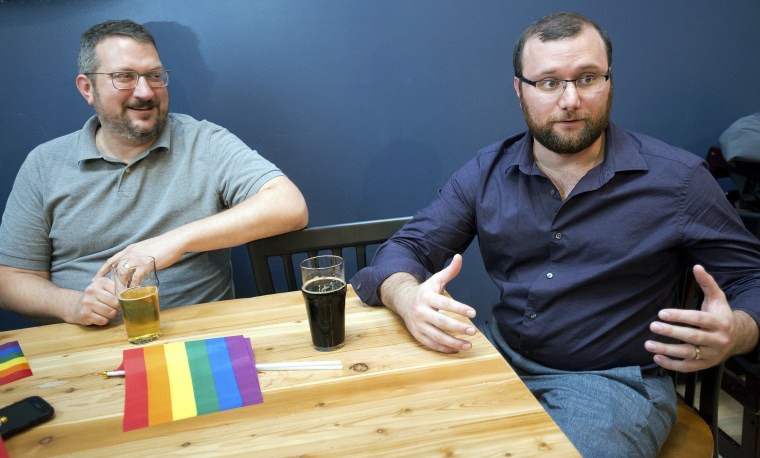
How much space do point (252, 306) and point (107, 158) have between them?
0.77 meters

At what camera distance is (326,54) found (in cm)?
212

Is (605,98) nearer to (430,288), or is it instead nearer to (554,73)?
(554,73)

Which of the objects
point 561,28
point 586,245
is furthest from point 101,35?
point 586,245

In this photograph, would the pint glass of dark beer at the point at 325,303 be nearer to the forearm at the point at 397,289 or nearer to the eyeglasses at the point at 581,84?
the forearm at the point at 397,289

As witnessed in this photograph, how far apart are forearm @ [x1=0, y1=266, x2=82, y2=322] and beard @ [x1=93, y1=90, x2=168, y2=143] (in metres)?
0.48

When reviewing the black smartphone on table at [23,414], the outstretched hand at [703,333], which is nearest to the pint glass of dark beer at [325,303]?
the black smartphone on table at [23,414]

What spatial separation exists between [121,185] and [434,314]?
1.14 meters

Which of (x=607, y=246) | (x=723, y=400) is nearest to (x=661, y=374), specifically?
(x=607, y=246)

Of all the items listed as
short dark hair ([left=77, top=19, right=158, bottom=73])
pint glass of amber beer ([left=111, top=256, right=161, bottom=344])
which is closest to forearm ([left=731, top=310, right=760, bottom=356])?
pint glass of amber beer ([left=111, top=256, right=161, bottom=344])

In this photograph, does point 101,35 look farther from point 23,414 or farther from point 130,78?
point 23,414

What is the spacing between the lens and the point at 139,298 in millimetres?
1178

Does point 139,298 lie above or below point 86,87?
below

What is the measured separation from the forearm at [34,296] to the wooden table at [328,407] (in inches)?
9.9

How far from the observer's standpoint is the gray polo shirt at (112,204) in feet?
Answer: 5.66
